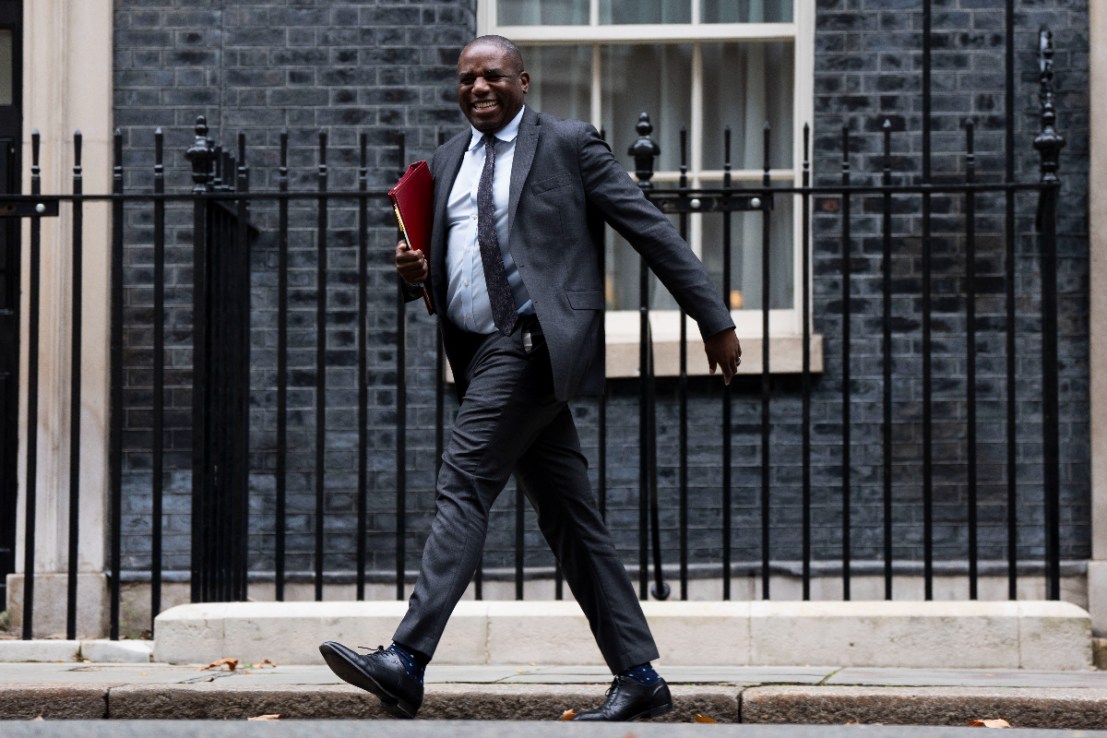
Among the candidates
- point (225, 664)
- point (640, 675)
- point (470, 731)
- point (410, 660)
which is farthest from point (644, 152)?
point (470, 731)

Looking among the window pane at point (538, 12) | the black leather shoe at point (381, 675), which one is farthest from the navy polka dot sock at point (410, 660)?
the window pane at point (538, 12)

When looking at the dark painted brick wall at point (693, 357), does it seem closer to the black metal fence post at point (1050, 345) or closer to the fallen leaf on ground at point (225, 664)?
the black metal fence post at point (1050, 345)

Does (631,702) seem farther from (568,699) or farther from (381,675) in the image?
(381,675)

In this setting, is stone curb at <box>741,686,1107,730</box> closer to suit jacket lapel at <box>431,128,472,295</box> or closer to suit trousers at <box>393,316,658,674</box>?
suit trousers at <box>393,316,658,674</box>

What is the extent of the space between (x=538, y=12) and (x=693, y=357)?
1.75m

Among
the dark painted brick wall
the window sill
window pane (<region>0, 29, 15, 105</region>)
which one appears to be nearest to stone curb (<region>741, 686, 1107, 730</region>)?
the dark painted brick wall

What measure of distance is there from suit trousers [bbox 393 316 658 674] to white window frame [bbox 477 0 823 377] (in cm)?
256

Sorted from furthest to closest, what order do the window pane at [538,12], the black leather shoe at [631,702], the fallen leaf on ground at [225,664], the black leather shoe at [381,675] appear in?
the window pane at [538,12]
the fallen leaf on ground at [225,664]
the black leather shoe at [631,702]
the black leather shoe at [381,675]

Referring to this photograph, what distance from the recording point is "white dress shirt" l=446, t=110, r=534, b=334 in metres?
4.89

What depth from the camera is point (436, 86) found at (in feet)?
25.3

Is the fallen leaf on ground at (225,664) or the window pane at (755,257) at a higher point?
the window pane at (755,257)

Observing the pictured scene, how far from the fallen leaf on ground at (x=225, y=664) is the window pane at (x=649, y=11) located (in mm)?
3498

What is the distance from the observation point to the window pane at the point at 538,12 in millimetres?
7941

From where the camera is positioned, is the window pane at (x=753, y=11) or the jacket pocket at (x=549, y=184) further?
the window pane at (x=753, y=11)
